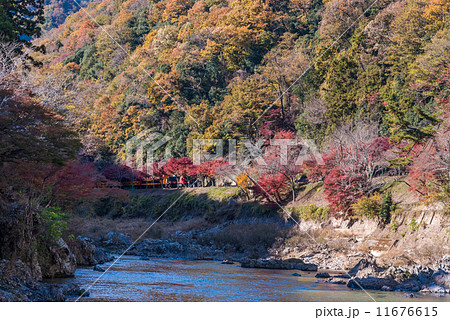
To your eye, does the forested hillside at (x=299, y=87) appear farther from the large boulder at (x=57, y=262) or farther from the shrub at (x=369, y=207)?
the large boulder at (x=57, y=262)

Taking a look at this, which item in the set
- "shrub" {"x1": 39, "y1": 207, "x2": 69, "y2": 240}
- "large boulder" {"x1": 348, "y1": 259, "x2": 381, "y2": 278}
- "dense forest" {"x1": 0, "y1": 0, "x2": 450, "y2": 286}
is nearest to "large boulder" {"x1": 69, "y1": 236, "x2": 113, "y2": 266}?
"dense forest" {"x1": 0, "y1": 0, "x2": 450, "y2": 286}

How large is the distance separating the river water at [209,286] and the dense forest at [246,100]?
133 inches

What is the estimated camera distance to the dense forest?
746 inches

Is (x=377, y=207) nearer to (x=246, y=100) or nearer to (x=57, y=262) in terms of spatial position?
(x=57, y=262)

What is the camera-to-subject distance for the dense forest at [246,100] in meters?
19.0

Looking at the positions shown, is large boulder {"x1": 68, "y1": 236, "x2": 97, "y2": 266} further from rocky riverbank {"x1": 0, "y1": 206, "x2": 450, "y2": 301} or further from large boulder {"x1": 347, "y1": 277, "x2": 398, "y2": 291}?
large boulder {"x1": 347, "y1": 277, "x2": 398, "y2": 291}

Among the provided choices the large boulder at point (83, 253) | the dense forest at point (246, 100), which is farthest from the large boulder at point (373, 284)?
the large boulder at point (83, 253)

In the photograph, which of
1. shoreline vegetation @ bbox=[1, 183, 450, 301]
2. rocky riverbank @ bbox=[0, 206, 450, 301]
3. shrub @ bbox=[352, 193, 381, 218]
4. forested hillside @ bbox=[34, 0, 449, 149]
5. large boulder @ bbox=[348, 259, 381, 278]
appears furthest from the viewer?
forested hillside @ bbox=[34, 0, 449, 149]

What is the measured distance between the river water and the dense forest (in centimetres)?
339

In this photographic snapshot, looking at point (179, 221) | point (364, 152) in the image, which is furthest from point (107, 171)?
point (364, 152)

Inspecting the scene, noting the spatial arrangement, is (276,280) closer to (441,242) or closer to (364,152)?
(441,242)

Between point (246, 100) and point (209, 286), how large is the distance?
30257 millimetres

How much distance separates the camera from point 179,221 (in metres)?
42.8

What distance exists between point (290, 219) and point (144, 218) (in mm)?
16914
